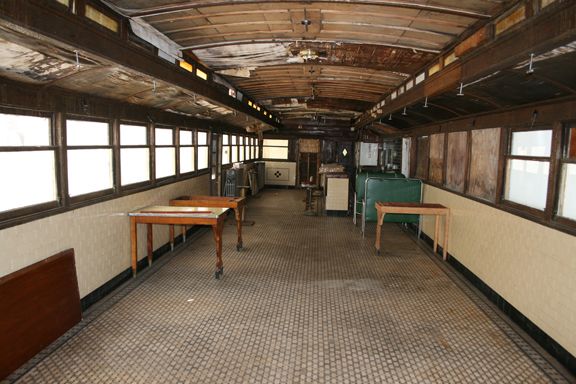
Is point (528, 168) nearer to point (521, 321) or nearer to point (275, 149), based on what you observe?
point (521, 321)

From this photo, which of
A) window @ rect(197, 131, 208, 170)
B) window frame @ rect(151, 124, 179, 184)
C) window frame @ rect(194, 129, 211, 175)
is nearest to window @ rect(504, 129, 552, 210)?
window frame @ rect(151, 124, 179, 184)

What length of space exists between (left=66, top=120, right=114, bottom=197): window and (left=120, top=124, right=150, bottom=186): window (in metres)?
0.32

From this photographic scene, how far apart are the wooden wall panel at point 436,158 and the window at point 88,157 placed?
5.56 metres

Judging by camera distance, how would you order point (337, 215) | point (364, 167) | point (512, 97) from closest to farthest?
point (512, 97) → point (337, 215) → point (364, 167)

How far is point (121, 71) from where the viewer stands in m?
3.50

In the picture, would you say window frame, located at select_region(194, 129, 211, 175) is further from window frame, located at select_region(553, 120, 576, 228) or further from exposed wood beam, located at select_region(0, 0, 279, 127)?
window frame, located at select_region(553, 120, 576, 228)

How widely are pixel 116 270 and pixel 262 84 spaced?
4.11m

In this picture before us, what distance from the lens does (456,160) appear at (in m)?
6.27

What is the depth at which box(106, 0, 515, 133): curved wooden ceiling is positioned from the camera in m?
3.02

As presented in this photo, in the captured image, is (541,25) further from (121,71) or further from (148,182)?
(148,182)

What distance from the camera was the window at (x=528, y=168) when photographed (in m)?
3.80

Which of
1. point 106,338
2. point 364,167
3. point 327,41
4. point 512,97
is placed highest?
point 327,41

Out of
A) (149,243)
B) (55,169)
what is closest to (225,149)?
(149,243)

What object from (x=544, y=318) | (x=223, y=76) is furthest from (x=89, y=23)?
(x=544, y=318)
